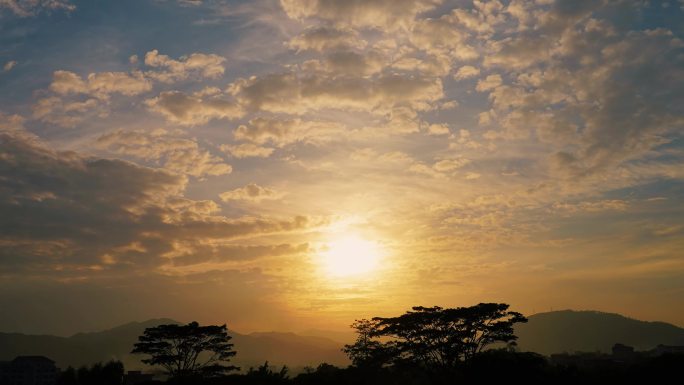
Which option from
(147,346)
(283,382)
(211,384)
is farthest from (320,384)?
(147,346)

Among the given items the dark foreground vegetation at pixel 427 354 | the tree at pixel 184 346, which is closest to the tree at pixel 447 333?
the dark foreground vegetation at pixel 427 354

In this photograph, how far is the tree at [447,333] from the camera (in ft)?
208

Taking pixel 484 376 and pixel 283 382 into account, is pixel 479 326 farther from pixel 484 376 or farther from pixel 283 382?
pixel 283 382

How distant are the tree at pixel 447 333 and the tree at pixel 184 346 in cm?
2326

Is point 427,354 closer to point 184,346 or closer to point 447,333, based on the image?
point 447,333

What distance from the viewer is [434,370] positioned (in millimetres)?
72188

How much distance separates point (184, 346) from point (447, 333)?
35373 mm

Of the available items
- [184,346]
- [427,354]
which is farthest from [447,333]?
[184,346]

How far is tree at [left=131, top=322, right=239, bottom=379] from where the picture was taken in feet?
218

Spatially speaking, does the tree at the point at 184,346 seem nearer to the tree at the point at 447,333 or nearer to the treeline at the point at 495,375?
the treeline at the point at 495,375

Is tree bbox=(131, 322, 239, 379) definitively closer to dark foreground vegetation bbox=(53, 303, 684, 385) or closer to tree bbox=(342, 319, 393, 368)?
dark foreground vegetation bbox=(53, 303, 684, 385)

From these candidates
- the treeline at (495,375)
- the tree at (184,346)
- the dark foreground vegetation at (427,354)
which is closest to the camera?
the treeline at (495,375)

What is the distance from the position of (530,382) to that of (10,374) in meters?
218

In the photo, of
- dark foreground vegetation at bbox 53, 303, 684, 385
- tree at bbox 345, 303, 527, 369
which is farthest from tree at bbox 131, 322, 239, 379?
tree at bbox 345, 303, 527, 369
